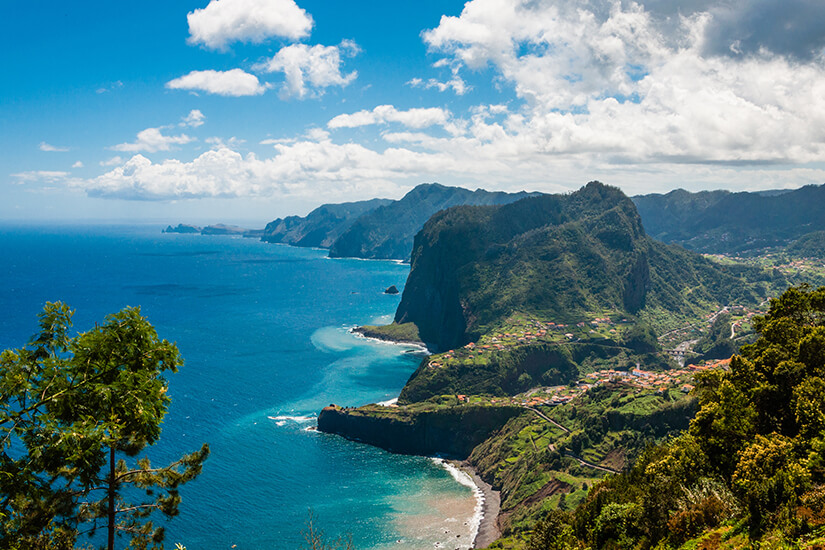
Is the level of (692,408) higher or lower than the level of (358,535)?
higher

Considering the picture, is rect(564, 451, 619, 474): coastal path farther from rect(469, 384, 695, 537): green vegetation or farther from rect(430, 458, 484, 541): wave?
rect(430, 458, 484, 541): wave

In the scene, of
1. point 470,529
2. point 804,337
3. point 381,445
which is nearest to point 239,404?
point 381,445

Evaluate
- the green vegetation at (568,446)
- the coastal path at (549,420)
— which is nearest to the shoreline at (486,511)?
the green vegetation at (568,446)

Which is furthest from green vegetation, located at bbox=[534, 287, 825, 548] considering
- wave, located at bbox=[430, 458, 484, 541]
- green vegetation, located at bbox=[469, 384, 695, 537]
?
green vegetation, located at bbox=[469, 384, 695, 537]

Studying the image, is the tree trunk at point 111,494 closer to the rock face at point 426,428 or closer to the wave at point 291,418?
the rock face at point 426,428

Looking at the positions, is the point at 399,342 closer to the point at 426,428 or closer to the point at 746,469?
the point at 426,428

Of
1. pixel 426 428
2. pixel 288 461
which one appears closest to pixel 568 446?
pixel 426 428

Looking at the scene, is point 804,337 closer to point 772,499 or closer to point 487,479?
point 772,499
